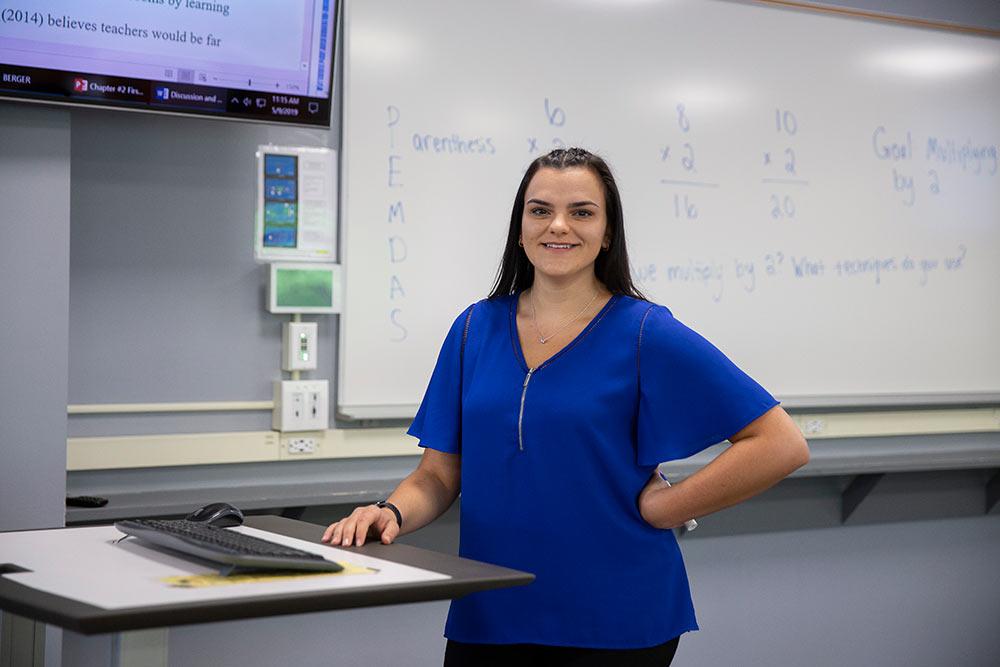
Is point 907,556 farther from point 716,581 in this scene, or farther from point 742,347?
point 742,347

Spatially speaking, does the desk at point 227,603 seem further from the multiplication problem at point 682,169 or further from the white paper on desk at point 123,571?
the multiplication problem at point 682,169

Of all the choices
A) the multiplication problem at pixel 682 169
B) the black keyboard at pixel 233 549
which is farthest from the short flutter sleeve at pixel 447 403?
the multiplication problem at pixel 682 169

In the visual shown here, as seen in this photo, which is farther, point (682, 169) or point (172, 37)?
point (682, 169)

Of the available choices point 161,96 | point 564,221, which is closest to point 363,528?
point 564,221

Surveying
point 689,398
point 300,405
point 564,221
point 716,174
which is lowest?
point 300,405

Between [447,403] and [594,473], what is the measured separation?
1.00 ft

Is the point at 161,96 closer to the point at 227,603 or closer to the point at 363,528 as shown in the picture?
the point at 363,528

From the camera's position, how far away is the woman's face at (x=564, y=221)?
1822 mm

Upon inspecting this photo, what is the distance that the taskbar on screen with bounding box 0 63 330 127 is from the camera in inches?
88.9

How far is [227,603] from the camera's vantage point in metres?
1.19

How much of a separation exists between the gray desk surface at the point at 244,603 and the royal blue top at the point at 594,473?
11.4 inches

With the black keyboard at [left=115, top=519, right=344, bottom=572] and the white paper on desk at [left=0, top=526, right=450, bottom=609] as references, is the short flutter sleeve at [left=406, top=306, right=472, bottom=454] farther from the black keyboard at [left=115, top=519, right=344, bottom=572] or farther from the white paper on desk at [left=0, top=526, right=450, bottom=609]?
the black keyboard at [left=115, top=519, right=344, bottom=572]

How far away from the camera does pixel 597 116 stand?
130 inches

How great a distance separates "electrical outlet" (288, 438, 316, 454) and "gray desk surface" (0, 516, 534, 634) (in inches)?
58.5
